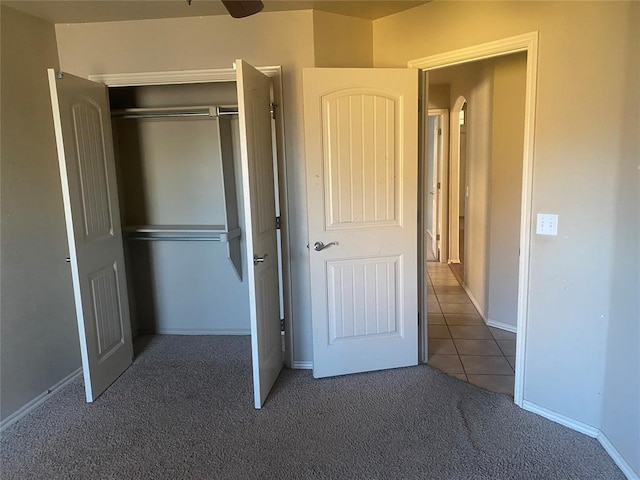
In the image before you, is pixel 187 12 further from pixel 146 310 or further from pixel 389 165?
pixel 146 310

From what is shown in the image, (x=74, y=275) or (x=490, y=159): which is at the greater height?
(x=490, y=159)

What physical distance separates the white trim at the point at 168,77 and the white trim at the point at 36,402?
6.60 feet

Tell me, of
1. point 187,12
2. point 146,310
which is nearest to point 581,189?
point 187,12

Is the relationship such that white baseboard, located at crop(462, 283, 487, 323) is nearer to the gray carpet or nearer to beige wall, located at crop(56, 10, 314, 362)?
the gray carpet

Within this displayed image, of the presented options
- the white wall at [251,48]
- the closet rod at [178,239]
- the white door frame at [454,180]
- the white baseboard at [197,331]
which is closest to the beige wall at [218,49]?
the white wall at [251,48]

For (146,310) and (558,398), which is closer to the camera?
(558,398)

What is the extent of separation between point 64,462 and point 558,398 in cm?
259

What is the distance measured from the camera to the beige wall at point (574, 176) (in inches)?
81.6

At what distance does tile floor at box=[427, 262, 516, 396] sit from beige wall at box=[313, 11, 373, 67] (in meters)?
2.16

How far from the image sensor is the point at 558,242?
2.33 metres

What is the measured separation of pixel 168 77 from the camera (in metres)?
2.95

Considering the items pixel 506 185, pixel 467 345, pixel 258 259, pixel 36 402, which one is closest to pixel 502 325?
pixel 467 345

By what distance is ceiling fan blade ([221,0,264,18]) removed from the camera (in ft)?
5.47

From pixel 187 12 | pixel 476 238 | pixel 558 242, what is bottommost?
pixel 476 238
